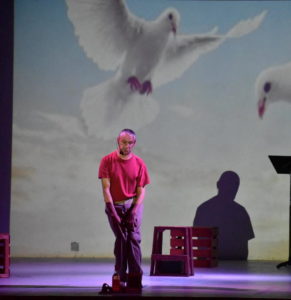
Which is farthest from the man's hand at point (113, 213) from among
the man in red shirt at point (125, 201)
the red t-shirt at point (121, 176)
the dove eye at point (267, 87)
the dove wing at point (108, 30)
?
the dove eye at point (267, 87)

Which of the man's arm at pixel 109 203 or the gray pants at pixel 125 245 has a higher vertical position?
the man's arm at pixel 109 203

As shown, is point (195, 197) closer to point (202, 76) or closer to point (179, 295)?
point (202, 76)

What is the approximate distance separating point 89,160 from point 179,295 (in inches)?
175

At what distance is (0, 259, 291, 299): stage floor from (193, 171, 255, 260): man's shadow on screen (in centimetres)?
55

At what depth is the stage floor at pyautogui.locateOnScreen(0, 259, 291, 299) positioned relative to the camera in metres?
5.89

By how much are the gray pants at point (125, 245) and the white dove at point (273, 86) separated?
3945mm

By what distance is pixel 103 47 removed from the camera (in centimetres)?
998

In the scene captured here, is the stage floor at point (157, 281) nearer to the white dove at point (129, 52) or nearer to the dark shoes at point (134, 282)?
the dark shoes at point (134, 282)

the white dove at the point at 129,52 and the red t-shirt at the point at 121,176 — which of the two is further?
the white dove at the point at 129,52

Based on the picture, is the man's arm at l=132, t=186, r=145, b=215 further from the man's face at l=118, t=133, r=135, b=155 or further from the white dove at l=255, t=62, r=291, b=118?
the white dove at l=255, t=62, r=291, b=118

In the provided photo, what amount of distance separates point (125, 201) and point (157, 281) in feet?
3.15

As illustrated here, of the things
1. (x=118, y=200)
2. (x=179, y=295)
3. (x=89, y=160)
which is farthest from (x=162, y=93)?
(x=179, y=295)

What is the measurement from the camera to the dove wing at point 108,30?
393 inches

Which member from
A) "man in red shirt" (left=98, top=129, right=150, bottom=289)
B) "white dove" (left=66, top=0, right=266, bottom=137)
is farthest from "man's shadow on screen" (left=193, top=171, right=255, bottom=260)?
"man in red shirt" (left=98, top=129, right=150, bottom=289)
